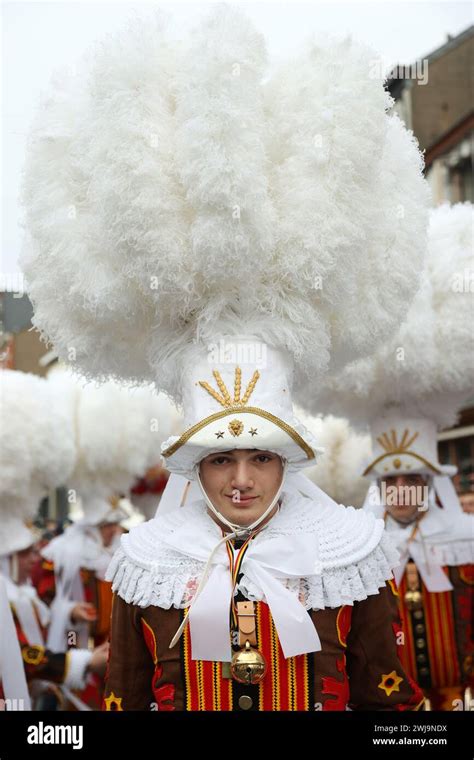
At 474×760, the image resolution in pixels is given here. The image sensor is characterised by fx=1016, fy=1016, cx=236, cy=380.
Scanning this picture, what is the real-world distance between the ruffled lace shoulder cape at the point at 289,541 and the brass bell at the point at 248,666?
0.60ft

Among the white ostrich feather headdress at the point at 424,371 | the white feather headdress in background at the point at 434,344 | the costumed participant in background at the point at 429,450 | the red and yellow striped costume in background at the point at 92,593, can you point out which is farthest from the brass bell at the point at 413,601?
the red and yellow striped costume in background at the point at 92,593

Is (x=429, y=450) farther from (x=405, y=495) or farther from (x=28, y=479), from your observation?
(x=28, y=479)

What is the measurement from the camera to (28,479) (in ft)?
22.6

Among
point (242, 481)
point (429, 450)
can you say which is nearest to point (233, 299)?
point (242, 481)

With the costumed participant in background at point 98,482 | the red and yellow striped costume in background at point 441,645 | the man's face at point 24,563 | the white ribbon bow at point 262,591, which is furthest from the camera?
the costumed participant in background at point 98,482

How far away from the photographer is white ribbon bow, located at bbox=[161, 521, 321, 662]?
3178mm

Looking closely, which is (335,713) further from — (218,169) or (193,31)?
(193,31)

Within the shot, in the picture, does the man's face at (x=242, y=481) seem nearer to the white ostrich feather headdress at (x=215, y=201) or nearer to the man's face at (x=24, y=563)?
the white ostrich feather headdress at (x=215, y=201)

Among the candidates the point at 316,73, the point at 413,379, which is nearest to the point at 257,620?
the point at 316,73

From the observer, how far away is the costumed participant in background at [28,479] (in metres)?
6.16

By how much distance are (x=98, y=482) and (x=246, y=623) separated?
530cm

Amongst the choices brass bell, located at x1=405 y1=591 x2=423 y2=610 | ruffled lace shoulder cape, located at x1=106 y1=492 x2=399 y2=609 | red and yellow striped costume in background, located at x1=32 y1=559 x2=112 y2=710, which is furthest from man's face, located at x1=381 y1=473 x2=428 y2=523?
red and yellow striped costume in background, located at x1=32 y1=559 x2=112 y2=710

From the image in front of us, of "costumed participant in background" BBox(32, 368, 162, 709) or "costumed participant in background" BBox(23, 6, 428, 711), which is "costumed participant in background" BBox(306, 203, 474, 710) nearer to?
"costumed participant in background" BBox(23, 6, 428, 711)

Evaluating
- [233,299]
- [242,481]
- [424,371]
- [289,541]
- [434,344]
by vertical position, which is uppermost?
[434,344]
